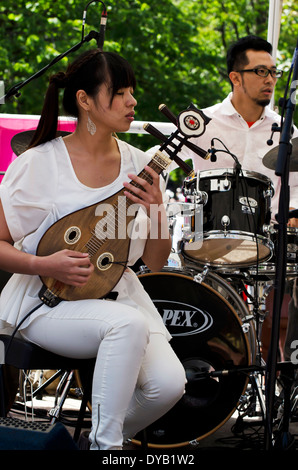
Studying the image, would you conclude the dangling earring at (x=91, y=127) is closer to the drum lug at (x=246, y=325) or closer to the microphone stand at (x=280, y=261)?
the microphone stand at (x=280, y=261)

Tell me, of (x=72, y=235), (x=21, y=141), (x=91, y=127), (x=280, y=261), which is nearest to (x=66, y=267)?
(x=72, y=235)

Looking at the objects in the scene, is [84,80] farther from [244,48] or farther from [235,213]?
[244,48]

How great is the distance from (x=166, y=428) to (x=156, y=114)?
9312 mm

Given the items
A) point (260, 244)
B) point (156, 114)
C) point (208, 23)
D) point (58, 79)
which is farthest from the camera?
point (208, 23)

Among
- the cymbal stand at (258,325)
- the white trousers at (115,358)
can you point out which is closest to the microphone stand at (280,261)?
the white trousers at (115,358)

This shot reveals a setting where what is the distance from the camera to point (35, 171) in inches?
87.5

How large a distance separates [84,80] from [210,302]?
1.26 meters

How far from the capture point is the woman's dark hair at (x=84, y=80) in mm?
2277

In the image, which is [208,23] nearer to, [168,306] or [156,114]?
[156,114]

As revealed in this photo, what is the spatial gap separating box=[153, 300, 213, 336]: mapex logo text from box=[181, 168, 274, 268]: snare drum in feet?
0.89

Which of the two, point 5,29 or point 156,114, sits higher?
point 5,29

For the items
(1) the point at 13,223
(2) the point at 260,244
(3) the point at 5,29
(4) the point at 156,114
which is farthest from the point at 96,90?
(3) the point at 5,29

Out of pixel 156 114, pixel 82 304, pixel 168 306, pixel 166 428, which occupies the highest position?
pixel 156 114

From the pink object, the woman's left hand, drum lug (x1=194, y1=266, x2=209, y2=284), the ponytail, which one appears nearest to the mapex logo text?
drum lug (x1=194, y1=266, x2=209, y2=284)
